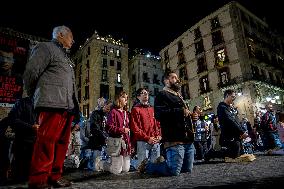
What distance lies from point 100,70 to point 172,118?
40.7 meters

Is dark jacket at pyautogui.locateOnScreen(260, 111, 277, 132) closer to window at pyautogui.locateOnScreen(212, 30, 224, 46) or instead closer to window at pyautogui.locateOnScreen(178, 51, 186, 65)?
window at pyautogui.locateOnScreen(212, 30, 224, 46)

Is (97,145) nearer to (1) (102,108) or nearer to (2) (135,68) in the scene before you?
(1) (102,108)

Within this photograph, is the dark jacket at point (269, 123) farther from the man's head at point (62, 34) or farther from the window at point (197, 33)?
the window at point (197, 33)

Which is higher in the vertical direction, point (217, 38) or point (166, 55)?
point (166, 55)

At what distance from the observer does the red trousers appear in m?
2.95

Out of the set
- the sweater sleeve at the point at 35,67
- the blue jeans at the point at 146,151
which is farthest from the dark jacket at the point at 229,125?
the sweater sleeve at the point at 35,67

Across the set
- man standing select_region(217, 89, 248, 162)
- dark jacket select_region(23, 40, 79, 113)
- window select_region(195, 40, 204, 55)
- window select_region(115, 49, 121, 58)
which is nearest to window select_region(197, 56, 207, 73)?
window select_region(195, 40, 204, 55)

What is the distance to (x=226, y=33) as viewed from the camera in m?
33.1

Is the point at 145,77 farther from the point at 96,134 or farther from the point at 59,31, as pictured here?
the point at 59,31

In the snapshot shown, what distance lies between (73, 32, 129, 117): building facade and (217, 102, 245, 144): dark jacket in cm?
3644

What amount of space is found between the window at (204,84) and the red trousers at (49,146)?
32569 mm

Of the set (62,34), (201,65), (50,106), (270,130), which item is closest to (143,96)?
(62,34)

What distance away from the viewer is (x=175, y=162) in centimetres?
409

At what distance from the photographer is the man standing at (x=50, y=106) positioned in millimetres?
3019
